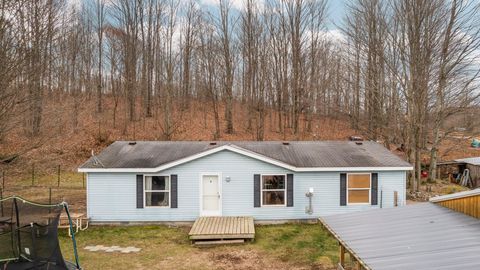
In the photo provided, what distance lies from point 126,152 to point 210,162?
3.78 meters

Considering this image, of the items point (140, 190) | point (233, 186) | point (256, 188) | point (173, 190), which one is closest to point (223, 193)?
point (233, 186)

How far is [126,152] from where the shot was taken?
14367 mm

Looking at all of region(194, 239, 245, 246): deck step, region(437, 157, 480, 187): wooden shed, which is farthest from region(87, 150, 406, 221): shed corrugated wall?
region(437, 157, 480, 187): wooden shed

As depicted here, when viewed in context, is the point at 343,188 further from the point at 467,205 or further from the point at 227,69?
the point at 227,69

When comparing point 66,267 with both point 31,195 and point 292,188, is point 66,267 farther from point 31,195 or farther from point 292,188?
point 31,195

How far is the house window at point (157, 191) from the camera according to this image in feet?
43.2

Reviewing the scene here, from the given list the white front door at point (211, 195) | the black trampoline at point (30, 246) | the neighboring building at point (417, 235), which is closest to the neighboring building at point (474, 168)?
the neighboring building at point (417, 235)

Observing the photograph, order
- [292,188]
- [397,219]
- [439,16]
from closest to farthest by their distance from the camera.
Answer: [397,219]
[292,188]
[439,16]

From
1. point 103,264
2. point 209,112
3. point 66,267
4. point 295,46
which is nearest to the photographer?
point 66,267

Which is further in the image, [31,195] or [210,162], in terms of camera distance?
[31,195]

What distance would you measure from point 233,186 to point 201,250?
10.4 ft

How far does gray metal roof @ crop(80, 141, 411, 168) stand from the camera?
13.3 meters

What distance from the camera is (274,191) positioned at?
43.7 feet

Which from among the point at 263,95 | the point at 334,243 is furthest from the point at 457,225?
the point at 263,95
